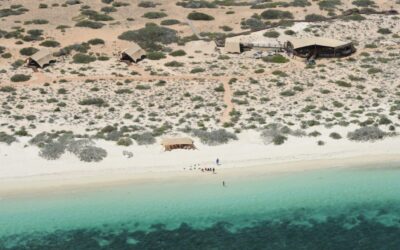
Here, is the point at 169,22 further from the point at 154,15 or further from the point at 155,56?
the point at 155,56

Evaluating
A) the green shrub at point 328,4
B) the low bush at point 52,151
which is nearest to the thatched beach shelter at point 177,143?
the low bush at point 52,151

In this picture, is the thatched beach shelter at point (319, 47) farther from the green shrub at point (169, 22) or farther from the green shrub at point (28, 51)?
the green shrub at point (28, 51)

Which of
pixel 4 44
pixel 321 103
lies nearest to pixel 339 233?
pixel 321 103

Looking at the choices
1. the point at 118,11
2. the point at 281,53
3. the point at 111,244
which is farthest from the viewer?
the point at 118,11

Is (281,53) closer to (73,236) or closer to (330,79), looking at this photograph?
(330,79)

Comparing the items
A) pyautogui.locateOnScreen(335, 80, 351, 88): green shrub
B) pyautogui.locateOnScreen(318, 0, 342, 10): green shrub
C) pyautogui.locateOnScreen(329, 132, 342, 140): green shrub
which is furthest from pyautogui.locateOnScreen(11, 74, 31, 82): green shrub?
pyautogui.locateOnScreen(318, 0, 342, 10): green shrub

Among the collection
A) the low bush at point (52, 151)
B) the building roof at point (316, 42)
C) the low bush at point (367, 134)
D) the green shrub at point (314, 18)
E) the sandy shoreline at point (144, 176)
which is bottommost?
the sandy shoreline at point (144, 176)
